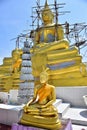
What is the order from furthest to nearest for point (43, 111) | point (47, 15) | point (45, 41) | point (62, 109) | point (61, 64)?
point (47, 15), point (45, 41), point (61, 64), point (62, 109), point (43, 111)

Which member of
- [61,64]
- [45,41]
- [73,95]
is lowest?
[73,95]

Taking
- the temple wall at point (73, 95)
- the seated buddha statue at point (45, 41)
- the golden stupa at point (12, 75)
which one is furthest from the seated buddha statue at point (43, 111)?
the golden stupa at point (12, 75)

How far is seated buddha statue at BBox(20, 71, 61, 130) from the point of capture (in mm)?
2666

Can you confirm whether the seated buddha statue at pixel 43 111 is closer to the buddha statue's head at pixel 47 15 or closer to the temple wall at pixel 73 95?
the temple wall at pixel 73 95

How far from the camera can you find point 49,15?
372 inches

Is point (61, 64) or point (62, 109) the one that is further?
point (61, 64)

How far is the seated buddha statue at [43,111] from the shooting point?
8.75ft

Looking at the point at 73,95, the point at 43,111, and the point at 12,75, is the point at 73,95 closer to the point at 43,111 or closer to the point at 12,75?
the point at 43,111

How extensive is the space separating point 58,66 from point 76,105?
1859mm

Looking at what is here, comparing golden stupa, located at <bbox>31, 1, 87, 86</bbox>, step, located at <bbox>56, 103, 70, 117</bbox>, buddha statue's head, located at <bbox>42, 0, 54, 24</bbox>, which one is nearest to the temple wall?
step, located at <bbox>56, 103, 70, 117</bbox>

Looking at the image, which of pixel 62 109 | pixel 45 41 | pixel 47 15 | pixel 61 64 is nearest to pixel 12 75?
pixel 45 41

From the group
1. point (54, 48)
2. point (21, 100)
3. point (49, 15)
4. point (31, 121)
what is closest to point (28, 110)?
point (31, 121)

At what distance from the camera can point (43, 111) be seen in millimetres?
2766

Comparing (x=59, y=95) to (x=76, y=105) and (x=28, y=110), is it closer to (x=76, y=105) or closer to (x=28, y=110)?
(x=76, y=105)
